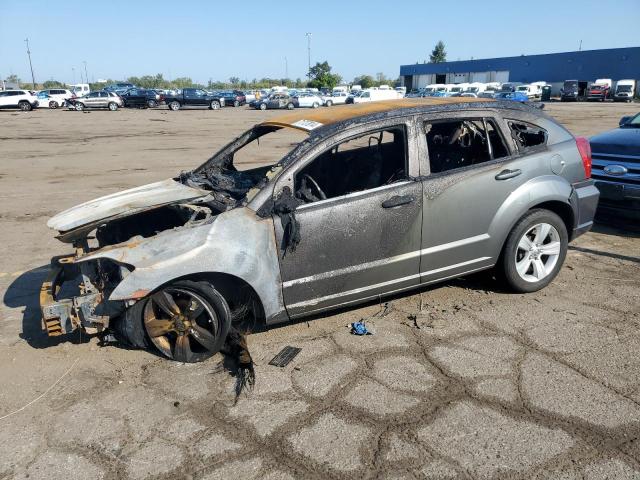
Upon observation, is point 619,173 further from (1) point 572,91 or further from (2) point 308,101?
(1) point 572,91

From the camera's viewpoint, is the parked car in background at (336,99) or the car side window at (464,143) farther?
the parked car in background at (336,99)

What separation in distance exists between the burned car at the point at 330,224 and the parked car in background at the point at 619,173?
1564mm

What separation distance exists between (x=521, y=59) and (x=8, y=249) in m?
77.2

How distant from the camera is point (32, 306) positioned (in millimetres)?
4797

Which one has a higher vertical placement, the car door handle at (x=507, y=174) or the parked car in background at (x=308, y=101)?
the parked car in background at (x=308, y=101)

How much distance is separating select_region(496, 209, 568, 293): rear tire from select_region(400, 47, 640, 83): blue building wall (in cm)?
6663

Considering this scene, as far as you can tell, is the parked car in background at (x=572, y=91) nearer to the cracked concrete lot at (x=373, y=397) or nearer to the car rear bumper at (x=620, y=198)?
the car rear bumper at (x=620, y=198)

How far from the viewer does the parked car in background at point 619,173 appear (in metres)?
6.11

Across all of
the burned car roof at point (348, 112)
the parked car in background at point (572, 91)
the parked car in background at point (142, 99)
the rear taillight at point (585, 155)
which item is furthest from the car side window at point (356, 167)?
the parked car in background at point (572, 91)

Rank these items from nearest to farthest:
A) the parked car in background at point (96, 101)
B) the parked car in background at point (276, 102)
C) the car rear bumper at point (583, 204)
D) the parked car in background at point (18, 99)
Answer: the car rear bumper at point (583, 204) → the parked car in background at point (18, 99) → the parked car in background at point (96, 101) → the parked car in background at point (276, 102)

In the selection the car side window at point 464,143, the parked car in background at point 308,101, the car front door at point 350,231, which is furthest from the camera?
the parked car in background at point 308,101

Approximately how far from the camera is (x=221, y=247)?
359 centimetres

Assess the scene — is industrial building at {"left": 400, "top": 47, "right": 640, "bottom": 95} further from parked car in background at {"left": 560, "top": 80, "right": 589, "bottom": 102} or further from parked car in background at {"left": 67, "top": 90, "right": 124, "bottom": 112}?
parked car in background at {"left": 67, "top": 90, "right": 124, "bottom": 112}

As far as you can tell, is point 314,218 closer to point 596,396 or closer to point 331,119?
point 331,119
